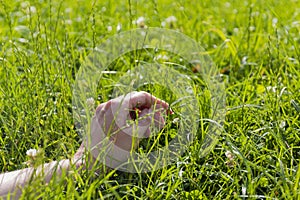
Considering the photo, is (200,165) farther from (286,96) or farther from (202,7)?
(202,7)

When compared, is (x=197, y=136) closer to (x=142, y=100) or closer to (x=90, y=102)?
(x=142, y=100)

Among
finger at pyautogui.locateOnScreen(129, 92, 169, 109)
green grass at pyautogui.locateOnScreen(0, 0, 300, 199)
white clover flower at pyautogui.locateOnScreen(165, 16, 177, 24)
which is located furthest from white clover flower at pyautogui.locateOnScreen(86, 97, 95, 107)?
white clover flower at pyautogui.locateOnScreen(165, 16, 177, 24)

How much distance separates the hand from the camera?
6.12 feet

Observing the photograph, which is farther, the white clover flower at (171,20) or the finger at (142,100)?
the white clover flower at (171,20)

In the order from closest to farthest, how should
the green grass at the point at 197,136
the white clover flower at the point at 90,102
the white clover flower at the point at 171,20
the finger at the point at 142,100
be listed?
the green grass at the point at 197,136, the finger at the point at 142,100, the white clover flower at the point at 90,102, the white clover flower at the point at 171,20

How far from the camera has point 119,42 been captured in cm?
301

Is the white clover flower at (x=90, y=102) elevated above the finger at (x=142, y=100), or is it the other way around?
the finger at (x=142, y=100)

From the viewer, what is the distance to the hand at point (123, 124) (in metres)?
1.87

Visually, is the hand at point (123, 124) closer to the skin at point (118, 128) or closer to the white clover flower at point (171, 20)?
the skin at point (118, 128)

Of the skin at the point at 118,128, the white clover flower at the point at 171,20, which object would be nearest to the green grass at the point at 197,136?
the skin at the point at 118,128

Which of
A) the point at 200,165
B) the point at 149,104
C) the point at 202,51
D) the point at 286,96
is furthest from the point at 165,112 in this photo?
the point at 202,51

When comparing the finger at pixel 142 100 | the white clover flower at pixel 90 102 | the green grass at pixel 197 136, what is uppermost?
the finger at pixel 142 100

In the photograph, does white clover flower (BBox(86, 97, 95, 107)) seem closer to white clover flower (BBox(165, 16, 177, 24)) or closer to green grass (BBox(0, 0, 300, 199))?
green grass (BBox(0, 0, 300, 199))

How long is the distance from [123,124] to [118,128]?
22 millimetres
